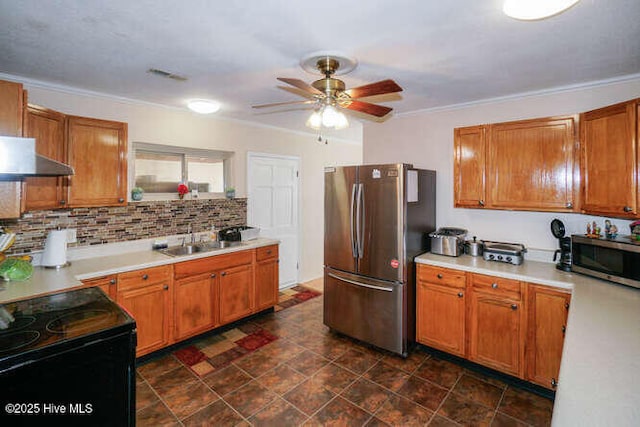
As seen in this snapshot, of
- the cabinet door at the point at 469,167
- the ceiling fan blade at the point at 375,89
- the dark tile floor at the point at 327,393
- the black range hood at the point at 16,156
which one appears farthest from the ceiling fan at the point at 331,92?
the dark tile floor at the point at 327,393

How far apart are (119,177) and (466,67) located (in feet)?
9.72

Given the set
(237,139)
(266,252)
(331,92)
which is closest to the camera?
(331,92)

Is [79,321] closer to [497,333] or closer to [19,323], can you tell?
[19,323]

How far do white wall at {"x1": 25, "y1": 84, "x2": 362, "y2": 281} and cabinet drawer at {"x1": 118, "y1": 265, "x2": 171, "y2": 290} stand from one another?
1335mm

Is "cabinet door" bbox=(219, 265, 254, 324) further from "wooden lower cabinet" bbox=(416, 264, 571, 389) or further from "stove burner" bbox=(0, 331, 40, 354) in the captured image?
"stove burner" bbox=(0, 331, 40, 354)

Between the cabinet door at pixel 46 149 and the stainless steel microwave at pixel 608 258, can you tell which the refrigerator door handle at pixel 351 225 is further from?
the cabinet door at pixel 46 149

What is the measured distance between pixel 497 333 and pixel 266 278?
7.75ft

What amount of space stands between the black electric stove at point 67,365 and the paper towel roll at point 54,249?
91 cm

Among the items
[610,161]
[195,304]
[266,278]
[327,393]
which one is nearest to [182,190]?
[195,304]

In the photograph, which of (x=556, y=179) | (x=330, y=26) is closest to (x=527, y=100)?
(x=556, y=179)

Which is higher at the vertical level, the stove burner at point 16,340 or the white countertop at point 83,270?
the white countertop at point 83,270

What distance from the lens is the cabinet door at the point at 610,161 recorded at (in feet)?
6.90

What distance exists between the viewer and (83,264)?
272cm

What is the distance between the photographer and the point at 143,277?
9.07ft
